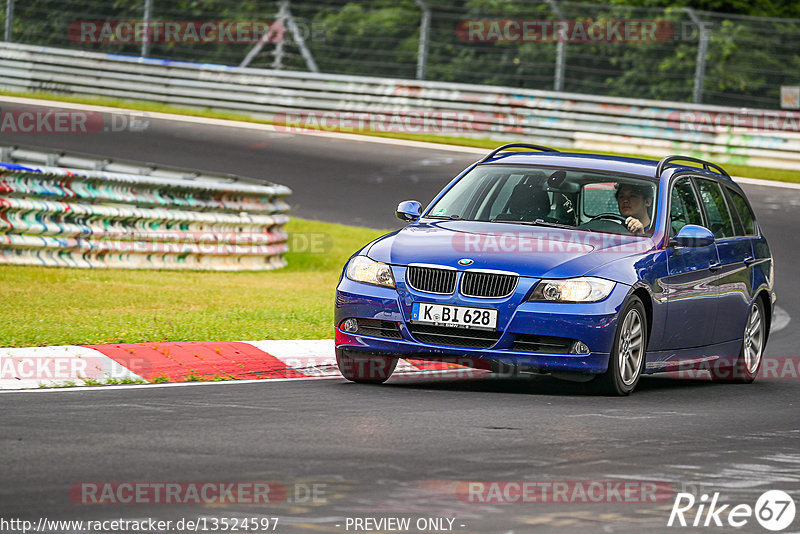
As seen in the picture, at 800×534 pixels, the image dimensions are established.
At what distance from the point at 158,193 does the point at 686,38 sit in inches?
518

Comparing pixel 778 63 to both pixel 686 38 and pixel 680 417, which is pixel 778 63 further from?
pixel 680 417

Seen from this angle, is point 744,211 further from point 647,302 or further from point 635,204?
point 647,302

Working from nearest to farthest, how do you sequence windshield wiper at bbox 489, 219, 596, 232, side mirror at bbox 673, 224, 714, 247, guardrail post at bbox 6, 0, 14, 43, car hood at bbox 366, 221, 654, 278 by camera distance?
car hood at bbox 366, 221, 654, 278
windshield wiper at bbox 489, 219, 596, 232
side mirror at bbox 673, 224, 714, 247
guardrail post at bbox 6, 0, 14, 43

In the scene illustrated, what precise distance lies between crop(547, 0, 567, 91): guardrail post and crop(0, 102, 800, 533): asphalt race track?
Answer: 1637cm

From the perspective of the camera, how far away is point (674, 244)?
32.2 ft

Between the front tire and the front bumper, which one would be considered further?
the front tire

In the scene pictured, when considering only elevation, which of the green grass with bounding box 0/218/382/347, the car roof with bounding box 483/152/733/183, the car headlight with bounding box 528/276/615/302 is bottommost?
the green grass with bounding box 0/218/382/347

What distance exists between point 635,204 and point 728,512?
463 centimetres

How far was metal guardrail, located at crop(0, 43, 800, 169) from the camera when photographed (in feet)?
82.2

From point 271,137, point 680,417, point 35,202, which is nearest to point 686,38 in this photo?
point 271,137

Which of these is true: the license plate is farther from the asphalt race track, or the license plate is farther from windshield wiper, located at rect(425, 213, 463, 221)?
windshield wiper, located at rect(425, 213, 463, 221)

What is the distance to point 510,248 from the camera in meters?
9.03

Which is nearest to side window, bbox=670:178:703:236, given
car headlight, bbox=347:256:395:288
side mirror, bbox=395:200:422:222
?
side mirror, bbox=395:200:422:222

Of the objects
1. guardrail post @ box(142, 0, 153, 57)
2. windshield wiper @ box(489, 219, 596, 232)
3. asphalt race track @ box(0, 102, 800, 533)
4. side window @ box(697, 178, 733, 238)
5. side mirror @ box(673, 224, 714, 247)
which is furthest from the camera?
guardrail post @ box(142, 0, 153, 57)
